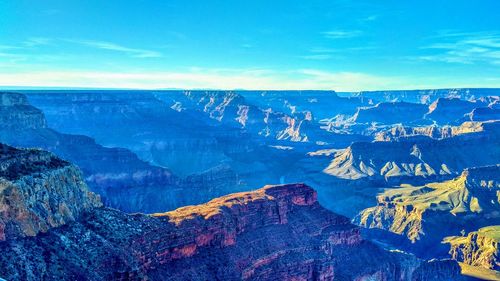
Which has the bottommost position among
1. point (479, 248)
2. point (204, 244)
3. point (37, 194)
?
point (479, 248)

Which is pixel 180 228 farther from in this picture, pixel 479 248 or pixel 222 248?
pixel 479 248

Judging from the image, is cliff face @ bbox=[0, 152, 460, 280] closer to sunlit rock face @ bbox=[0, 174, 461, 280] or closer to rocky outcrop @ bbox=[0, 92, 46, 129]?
sunlit rock face @ bbox=[0, 174, 461, 280]

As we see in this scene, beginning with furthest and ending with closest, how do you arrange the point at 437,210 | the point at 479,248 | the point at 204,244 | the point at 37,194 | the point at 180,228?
the point at 437,210, the point at 479,248, the point at 204,244, the point at 180,228, the point at 37,194

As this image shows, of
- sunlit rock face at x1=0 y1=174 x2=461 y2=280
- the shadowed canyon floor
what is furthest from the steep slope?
sunlit rock face at x1=0 y1=174 x2=461 y2=280

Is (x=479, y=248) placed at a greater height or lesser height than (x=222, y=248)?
lesser

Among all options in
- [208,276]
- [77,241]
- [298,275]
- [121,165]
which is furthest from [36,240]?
Result: [121,165]

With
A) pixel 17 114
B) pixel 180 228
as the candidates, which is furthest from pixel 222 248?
pixel 17 114

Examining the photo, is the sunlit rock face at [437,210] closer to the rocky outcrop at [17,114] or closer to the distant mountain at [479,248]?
the distant mountain at [479,248]

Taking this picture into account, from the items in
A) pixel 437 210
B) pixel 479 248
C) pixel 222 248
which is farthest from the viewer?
pixel 437 210
